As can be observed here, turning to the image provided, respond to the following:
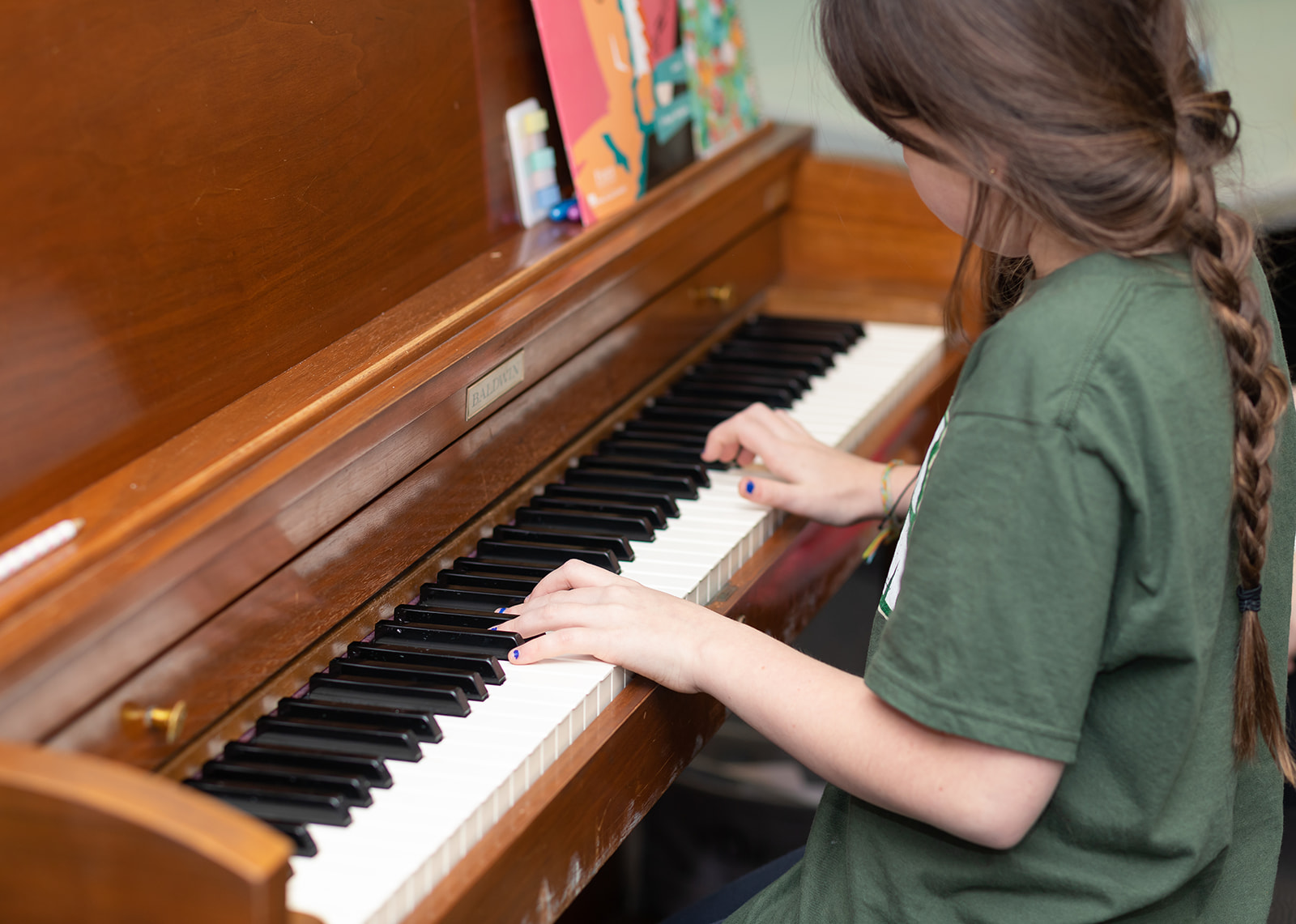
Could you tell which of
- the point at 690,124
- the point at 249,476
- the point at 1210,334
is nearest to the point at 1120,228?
the point at 1210,334

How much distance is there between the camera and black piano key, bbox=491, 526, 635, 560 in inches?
60.5

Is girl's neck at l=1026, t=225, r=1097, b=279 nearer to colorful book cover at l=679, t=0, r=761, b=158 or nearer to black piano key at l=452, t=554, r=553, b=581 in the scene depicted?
black piano key at l=452, t=554, r=553, b=581

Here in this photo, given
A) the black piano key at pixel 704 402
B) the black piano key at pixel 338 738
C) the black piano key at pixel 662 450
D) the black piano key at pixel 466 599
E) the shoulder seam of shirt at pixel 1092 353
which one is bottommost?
the black piano key at pixel 704 402

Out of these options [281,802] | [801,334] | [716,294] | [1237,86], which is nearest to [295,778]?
[281,802]

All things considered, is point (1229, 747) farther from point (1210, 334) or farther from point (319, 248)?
point (319, 248)

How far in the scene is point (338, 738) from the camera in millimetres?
1182

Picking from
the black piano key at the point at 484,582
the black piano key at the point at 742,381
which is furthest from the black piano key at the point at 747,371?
the black piano key at the point at 484,582

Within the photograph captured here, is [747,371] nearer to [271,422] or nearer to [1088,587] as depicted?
[271,422]

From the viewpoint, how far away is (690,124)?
2.22 m

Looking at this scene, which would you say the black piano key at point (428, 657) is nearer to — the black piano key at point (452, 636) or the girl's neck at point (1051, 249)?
the black piano key at point (452, 636)

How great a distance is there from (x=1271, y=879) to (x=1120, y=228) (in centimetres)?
66

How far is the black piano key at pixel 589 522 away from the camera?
5.23ft

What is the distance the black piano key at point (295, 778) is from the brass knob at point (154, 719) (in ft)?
0.18

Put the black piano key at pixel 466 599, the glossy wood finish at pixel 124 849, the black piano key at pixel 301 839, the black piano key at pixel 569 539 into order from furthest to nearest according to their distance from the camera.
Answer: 1. the black piano key at pixel 569 539
2. the black piano key at pixel 466 599
3. the black piano key at pixel 301 839
4. the glossy wood finish at pixel 124 849
